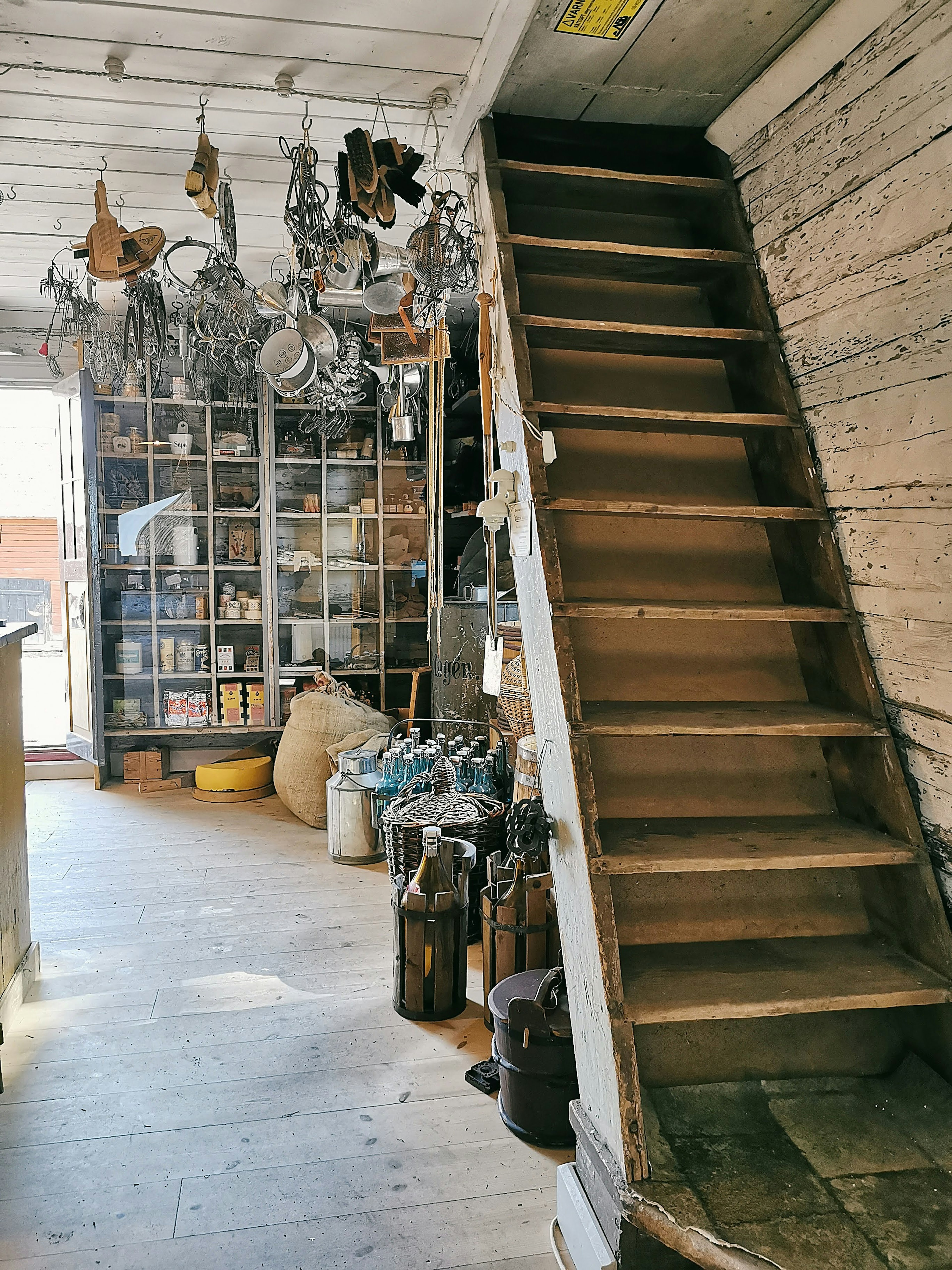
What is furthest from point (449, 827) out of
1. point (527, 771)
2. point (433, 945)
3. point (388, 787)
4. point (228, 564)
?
point (228, 564)

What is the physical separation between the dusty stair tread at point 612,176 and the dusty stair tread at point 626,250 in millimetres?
165

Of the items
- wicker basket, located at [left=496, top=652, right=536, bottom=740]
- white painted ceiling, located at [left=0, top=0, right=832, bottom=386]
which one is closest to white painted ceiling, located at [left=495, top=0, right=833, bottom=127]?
white painted ceiling, located at [left=0, top=0, right=832, bottom=386]

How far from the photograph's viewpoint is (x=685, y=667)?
7.04ft

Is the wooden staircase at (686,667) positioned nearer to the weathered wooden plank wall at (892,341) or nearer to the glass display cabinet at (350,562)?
the weathered wooden plank wall at (892,341)

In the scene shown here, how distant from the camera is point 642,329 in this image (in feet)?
7.11

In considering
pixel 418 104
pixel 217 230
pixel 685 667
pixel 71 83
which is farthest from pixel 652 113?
pixel 217 230

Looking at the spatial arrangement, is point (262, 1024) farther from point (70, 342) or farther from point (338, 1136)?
point (70, 342)

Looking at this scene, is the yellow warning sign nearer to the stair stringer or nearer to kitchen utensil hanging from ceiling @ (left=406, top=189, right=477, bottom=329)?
the stair stringer

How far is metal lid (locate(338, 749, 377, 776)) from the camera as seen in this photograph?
405 cm

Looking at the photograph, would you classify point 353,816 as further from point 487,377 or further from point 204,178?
point 204,178

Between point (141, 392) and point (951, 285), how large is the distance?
15.6ft

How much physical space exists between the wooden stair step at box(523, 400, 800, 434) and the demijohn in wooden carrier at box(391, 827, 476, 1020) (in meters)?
1.28

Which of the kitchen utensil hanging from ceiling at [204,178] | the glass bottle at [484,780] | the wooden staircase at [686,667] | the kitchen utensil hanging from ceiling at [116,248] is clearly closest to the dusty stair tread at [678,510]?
the wooden staircase at [686,667]

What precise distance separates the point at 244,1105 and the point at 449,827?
1.07 meters
